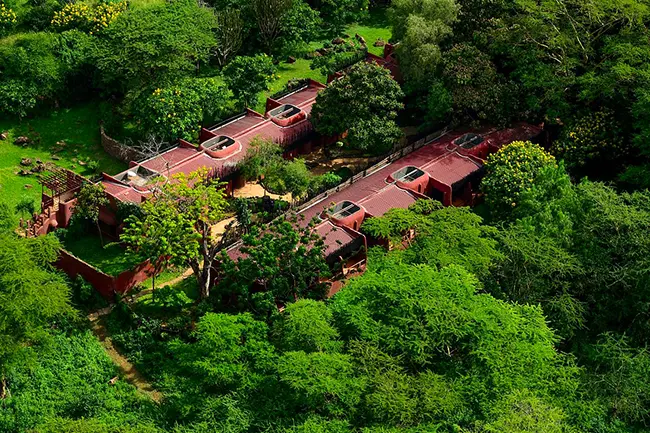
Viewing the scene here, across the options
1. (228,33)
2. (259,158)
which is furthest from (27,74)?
(259,158)

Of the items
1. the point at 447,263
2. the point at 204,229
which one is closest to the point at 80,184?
the point at 204,229

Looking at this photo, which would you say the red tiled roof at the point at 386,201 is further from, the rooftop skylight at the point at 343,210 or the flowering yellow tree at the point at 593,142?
the flowering yellow tree at the point at 593,142

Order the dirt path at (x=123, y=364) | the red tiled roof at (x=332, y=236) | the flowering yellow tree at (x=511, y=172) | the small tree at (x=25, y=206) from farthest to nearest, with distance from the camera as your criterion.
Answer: the flowering yellow tree at (x=511, y=172) → the small tree at (x=25, y=206) → the red tiled roof at (x=332, y=236) → the dirt path at (x=123, y=364)

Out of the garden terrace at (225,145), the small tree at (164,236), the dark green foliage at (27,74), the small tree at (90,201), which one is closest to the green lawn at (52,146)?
the dark green foliage at (27,74)

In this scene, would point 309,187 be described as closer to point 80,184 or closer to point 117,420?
point 80,184

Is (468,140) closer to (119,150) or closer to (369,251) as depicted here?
(369,251)

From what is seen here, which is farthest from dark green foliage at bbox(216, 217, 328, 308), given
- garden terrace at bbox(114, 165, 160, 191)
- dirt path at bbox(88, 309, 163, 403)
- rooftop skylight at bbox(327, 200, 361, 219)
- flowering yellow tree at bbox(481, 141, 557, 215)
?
flowering yellow tree at bbox(481, 141, 557, 215)

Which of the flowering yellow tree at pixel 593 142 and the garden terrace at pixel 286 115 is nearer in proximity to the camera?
the flowering yellow tree at pixel 593 142

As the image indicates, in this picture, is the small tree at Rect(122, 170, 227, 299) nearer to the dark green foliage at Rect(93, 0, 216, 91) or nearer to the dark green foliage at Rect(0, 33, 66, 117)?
the dark green foliage at Rect(93, 0, 216, 91)
